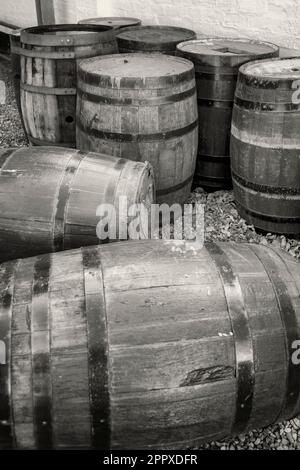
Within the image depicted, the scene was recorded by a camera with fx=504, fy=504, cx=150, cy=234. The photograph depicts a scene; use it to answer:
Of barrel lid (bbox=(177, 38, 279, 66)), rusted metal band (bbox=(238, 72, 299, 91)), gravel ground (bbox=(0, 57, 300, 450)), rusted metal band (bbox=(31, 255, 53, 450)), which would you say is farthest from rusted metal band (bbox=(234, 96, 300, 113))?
rusted metal band (bbox=(31, 255, 53, 450))

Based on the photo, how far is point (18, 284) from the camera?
6.26 feet

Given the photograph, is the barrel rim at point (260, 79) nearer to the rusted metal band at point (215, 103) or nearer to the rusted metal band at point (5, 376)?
the rusted metal band at point (215, 103)

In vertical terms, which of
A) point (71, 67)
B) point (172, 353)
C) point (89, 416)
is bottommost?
point (89, 416)

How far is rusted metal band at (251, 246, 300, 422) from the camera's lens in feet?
5.95

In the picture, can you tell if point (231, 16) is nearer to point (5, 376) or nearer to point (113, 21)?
point (113, 21)

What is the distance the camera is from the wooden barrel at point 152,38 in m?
4.19

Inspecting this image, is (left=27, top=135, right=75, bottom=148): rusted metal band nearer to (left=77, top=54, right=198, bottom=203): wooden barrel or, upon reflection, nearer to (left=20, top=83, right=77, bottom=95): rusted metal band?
(left=20, top=83, right=77, bottom=95): rusted metal band

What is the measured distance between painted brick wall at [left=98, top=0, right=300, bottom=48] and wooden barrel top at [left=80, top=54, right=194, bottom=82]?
1.38 m

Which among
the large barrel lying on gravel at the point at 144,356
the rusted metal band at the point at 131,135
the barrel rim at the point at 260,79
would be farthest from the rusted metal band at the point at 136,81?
the large barrel lying on gravel at the point at 144,356

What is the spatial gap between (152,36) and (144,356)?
3640mm

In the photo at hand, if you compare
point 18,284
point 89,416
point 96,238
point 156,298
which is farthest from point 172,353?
point 96,238
